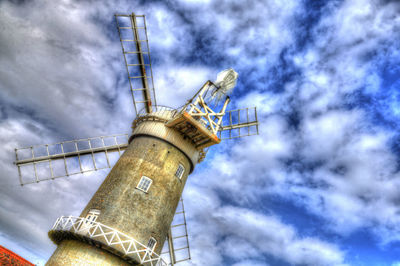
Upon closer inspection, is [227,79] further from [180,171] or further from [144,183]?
[144,183]

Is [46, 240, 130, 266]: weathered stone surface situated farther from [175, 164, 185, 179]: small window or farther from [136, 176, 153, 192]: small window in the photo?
[175, 164, 185, 179]: small window

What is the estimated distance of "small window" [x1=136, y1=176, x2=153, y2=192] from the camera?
19.7m

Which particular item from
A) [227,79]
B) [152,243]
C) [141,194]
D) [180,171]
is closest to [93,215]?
[141,194]

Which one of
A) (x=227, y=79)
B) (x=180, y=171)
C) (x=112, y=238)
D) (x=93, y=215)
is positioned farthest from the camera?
(x=227, y=79)

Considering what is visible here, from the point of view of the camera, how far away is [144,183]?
1995 cm

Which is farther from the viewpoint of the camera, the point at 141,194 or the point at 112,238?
the point at 141,194

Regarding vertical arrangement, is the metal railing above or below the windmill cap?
below

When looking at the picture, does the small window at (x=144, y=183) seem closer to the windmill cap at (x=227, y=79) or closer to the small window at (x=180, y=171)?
the small window at (x=180, y=171)

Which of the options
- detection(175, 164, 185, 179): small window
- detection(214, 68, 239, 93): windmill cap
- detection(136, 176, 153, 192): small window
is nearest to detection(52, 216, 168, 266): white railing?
detection(136, 176, 153, 192): small window

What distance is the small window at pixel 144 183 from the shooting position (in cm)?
1971

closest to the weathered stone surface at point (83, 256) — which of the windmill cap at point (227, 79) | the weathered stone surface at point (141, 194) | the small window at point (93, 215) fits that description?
the weathered stone surface at point (141, 194)

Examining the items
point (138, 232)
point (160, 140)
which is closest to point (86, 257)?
point (138, 232)

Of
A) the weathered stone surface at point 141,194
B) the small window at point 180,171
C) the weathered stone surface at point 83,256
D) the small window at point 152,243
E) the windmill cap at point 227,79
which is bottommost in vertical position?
the weathered stone surface at point 83,256

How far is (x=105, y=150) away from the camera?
2553cm
